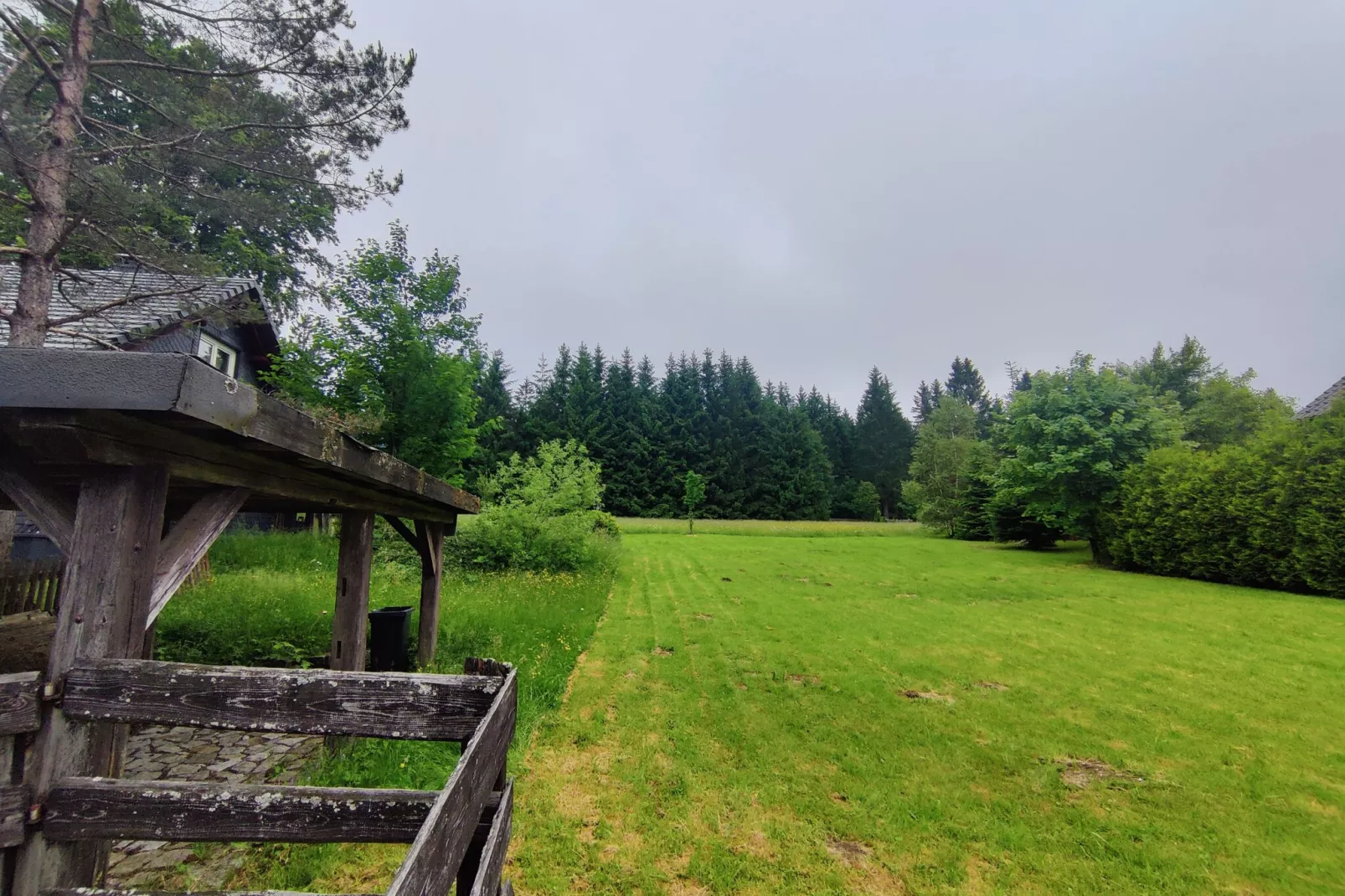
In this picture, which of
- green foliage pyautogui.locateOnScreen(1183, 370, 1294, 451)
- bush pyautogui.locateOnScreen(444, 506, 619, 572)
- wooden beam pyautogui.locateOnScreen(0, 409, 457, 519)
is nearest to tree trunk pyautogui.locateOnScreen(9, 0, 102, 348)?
wooden beam pyautogui.locateOnScreen(0, 409, 457, 519)

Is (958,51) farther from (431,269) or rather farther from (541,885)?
(541,885)

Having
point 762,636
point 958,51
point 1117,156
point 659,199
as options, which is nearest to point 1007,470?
point 1117,156

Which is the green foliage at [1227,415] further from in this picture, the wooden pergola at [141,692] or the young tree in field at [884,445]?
the wooden pergola at [141,692]

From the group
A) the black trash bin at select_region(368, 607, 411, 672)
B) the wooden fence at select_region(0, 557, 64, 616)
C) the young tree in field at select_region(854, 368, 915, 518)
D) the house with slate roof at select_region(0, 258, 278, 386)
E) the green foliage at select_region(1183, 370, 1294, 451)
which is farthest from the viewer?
the young tree in field at select_region(854, 368, 915, 518)

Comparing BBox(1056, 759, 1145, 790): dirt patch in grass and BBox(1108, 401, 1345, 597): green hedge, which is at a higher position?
BBox(1108, 401, 1345, 597): green hedge

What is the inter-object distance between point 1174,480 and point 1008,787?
58.6 ft

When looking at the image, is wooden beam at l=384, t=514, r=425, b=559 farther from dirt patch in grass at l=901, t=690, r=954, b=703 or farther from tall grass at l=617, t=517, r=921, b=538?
tall grass at l=617, t=517, r=921, b=538

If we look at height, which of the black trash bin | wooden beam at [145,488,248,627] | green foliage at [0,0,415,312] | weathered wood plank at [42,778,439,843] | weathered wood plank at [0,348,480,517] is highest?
green foliage at [0,0,415,312]

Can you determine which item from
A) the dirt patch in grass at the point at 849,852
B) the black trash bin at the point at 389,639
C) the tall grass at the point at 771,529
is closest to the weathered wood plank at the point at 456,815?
the dirt patch in grass at the point at 849,852

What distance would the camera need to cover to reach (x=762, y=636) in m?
8.35

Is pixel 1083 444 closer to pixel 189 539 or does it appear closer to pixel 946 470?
pixel 946 470

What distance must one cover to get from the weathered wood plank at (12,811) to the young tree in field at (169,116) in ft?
26.4

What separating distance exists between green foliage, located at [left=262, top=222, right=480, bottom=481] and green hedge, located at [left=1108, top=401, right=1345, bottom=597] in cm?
2037

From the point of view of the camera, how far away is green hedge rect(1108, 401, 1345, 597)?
1270cm
